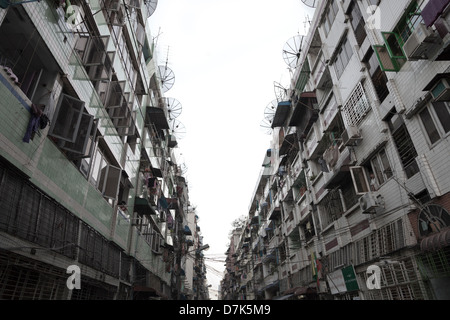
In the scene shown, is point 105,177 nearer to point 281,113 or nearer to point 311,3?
point 311,3

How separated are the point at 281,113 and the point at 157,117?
11.0m

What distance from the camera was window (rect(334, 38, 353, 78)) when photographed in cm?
1541

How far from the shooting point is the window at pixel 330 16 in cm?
1697

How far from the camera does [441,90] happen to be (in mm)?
8406

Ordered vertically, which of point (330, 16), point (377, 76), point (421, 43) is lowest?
point (421, 43)

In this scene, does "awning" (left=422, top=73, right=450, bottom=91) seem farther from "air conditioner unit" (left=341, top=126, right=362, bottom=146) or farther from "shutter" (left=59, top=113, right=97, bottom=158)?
"shutter" (left=59, top=113, right=97, bottom=158)

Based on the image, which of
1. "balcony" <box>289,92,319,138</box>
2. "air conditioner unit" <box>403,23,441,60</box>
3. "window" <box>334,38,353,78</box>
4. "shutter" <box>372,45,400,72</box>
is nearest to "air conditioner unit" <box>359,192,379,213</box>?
"shutter" <box>372,45,400,72</box>

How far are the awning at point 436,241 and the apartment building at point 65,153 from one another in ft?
34.9

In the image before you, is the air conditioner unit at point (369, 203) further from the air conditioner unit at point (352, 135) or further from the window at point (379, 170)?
the air conditioner unit at point (352, 135)

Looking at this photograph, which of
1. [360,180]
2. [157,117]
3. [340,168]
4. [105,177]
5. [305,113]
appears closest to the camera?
[105,177]

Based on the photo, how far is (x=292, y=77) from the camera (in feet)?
82.2

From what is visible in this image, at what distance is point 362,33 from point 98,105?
12895 mm

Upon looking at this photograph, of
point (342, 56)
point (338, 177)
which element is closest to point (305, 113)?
→ point (342, 56)
